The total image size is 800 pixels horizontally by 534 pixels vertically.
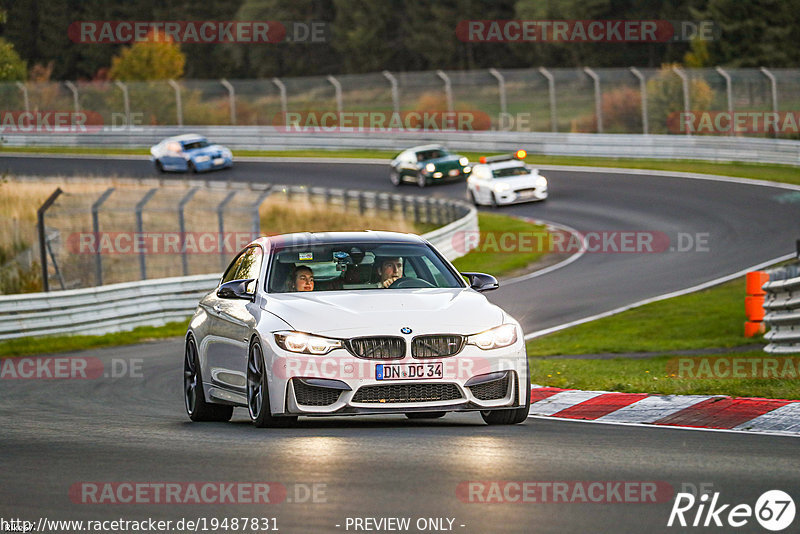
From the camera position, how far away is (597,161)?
46.7m

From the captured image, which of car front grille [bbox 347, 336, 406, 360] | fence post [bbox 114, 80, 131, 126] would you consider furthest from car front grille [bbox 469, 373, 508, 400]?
fence post [bbox 114, 80, 131, 126]

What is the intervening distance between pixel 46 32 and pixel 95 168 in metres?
53.6

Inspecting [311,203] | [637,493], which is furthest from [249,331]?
[311,203]

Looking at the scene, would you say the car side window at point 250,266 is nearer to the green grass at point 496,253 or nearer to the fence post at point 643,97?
the green grass at point 496,253

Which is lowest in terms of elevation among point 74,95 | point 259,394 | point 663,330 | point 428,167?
point 428,167

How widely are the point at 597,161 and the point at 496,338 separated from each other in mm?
37927

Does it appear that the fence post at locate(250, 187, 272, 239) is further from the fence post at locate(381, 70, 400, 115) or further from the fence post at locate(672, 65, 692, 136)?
the fence post at locate(381, 70, 400, 115)

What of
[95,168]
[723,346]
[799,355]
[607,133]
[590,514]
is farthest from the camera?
[95,168]

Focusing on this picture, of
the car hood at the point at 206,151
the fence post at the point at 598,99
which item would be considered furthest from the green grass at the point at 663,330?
the car hood at the point at 206,151

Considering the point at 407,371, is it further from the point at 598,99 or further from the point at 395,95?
the point at 395,95

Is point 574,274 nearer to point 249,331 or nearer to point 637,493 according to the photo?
point 249,331

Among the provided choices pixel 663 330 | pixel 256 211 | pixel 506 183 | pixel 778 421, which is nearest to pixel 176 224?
pixel 506 183

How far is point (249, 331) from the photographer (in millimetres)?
9836

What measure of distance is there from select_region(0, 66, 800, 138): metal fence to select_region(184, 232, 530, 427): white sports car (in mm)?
35048
